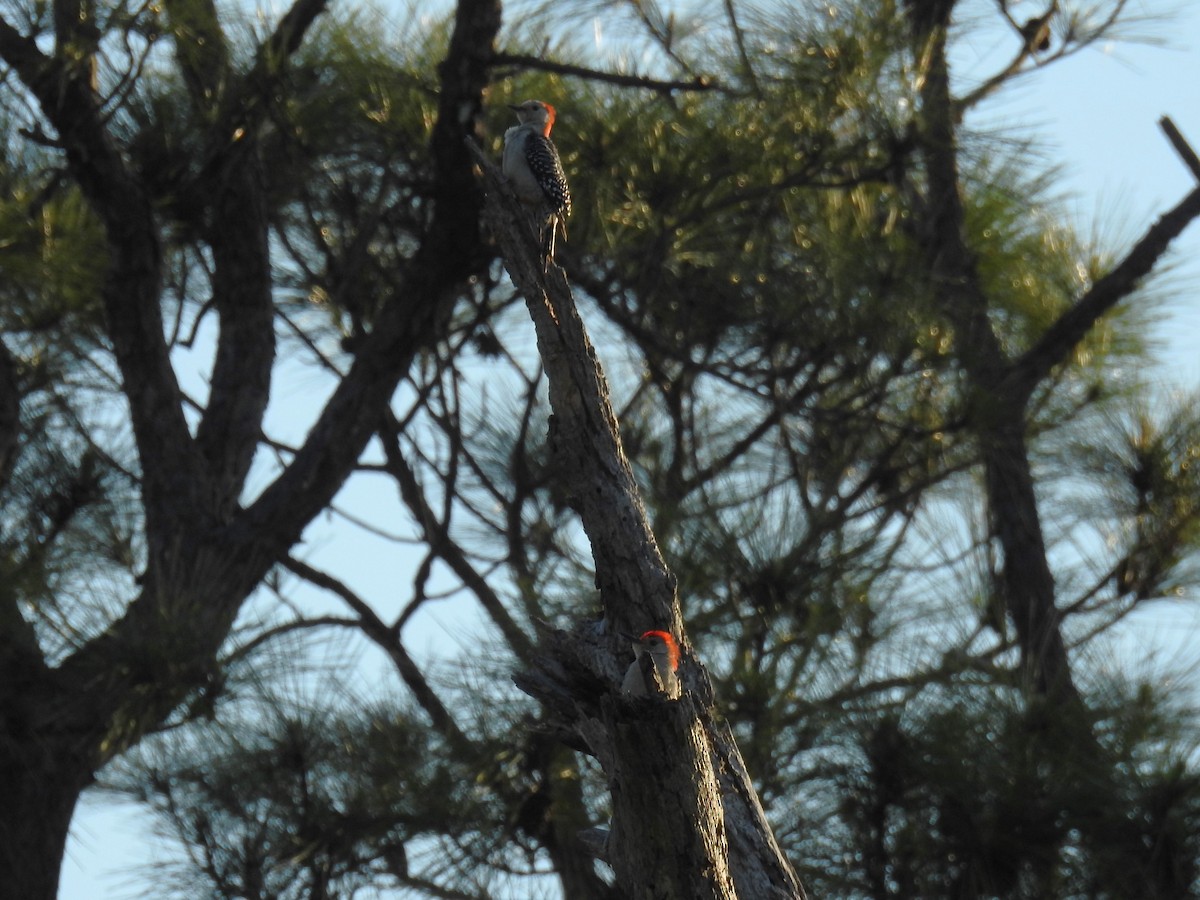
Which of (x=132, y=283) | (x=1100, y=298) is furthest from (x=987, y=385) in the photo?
(x=132, y=283)

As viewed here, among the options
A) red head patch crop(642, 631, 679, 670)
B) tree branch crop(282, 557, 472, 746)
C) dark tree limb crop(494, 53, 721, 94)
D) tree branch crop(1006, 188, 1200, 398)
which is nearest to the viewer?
red head patch crop(642, 631, 679, 670)

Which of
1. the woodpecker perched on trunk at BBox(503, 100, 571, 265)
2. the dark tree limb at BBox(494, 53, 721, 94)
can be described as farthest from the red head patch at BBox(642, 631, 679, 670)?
the dark tree limb at BBox(494, 53, 721, 94)

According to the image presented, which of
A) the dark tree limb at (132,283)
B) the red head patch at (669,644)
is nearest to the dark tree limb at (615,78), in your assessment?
the dark tree limb at (132,283)

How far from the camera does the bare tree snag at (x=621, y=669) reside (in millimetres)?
1452

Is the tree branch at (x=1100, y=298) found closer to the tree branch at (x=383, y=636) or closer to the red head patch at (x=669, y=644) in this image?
the tree branch at (x=383, y=636)

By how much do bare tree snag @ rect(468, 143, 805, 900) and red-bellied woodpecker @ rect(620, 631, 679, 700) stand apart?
0.10ft

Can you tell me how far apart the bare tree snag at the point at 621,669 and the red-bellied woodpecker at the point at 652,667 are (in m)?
0.03

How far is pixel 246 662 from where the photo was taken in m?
2.71

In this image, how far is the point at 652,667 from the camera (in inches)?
53.7

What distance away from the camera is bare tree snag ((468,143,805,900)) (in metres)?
1.45

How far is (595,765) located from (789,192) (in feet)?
4.01

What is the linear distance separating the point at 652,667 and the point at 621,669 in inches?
6.1

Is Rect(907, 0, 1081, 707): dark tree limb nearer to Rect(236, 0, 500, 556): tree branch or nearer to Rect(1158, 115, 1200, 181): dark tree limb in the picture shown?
Rect(1158, 115, 1200, 181): dark tree limb

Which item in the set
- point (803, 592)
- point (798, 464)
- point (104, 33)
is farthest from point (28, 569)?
point (798, 464)
